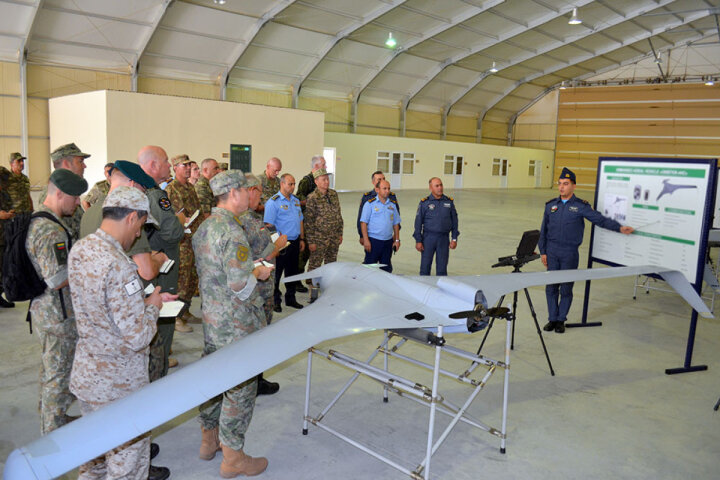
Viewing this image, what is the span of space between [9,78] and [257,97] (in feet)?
32.8

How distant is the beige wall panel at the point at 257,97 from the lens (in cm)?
2383

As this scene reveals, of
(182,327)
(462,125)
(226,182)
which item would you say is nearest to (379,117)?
(462,125)

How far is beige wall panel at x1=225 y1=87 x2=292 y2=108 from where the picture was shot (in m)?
23.8

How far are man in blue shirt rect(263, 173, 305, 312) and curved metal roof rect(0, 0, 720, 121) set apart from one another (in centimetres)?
1453

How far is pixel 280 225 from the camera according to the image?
6.58m

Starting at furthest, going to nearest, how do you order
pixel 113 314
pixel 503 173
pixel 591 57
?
pixel 503 173 → pixel 591 57 → pixel 113 314

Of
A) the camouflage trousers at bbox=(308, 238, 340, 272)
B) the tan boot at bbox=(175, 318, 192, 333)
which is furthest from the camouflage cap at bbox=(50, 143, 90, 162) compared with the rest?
the camouflage trousers at bbox=(308, 238, 340, 272)

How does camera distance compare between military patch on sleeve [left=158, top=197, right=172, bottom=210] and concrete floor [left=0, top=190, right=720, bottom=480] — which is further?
military patch on sleeve [left=158, top=197, right=172, bottom=210]

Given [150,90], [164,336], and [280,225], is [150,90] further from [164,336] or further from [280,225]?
[164,336]

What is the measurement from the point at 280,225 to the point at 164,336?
292 cm

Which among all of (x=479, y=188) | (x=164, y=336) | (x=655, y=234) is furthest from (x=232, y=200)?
(x=479, y=188)

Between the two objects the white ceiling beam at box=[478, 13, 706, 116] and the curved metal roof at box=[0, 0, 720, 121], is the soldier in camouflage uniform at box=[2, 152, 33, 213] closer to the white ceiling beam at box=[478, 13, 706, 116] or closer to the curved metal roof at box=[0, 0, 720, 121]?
the curved metal roof at box=[0, 0, 720, 121]

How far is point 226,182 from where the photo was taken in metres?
3.20

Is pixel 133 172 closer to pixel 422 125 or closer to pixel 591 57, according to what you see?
pixel 422 125
